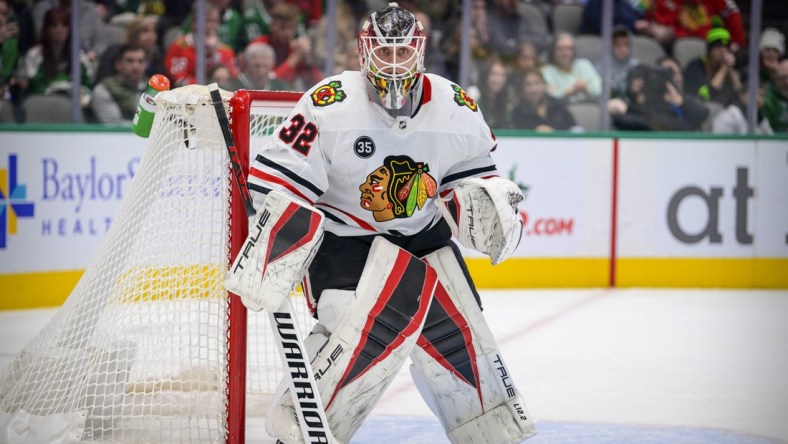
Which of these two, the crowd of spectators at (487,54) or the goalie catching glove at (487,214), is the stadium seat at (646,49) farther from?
the goalie catching glove at (487,214)

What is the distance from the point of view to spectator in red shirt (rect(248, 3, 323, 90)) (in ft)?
19.6

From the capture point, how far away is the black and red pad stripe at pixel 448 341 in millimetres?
2613

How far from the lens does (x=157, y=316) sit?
301 centimetres

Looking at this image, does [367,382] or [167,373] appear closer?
[367,382]

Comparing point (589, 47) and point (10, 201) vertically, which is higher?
point (589, 47)

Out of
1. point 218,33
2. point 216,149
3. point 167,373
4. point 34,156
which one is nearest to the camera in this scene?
point 216,149

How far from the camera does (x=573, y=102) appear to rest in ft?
20.6

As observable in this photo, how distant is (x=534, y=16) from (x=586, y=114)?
24.6 inches

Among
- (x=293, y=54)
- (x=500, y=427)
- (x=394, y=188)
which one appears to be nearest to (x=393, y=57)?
(x=394, y=188)

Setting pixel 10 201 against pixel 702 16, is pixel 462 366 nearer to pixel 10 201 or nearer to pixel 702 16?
pixel 10 201

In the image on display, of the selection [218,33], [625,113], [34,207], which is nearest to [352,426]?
[34,207]

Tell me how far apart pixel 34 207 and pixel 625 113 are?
3.20 m

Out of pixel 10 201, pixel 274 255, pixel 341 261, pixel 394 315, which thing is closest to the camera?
pixel 274 255

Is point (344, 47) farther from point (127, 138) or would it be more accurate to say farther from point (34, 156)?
point (34, 156)
